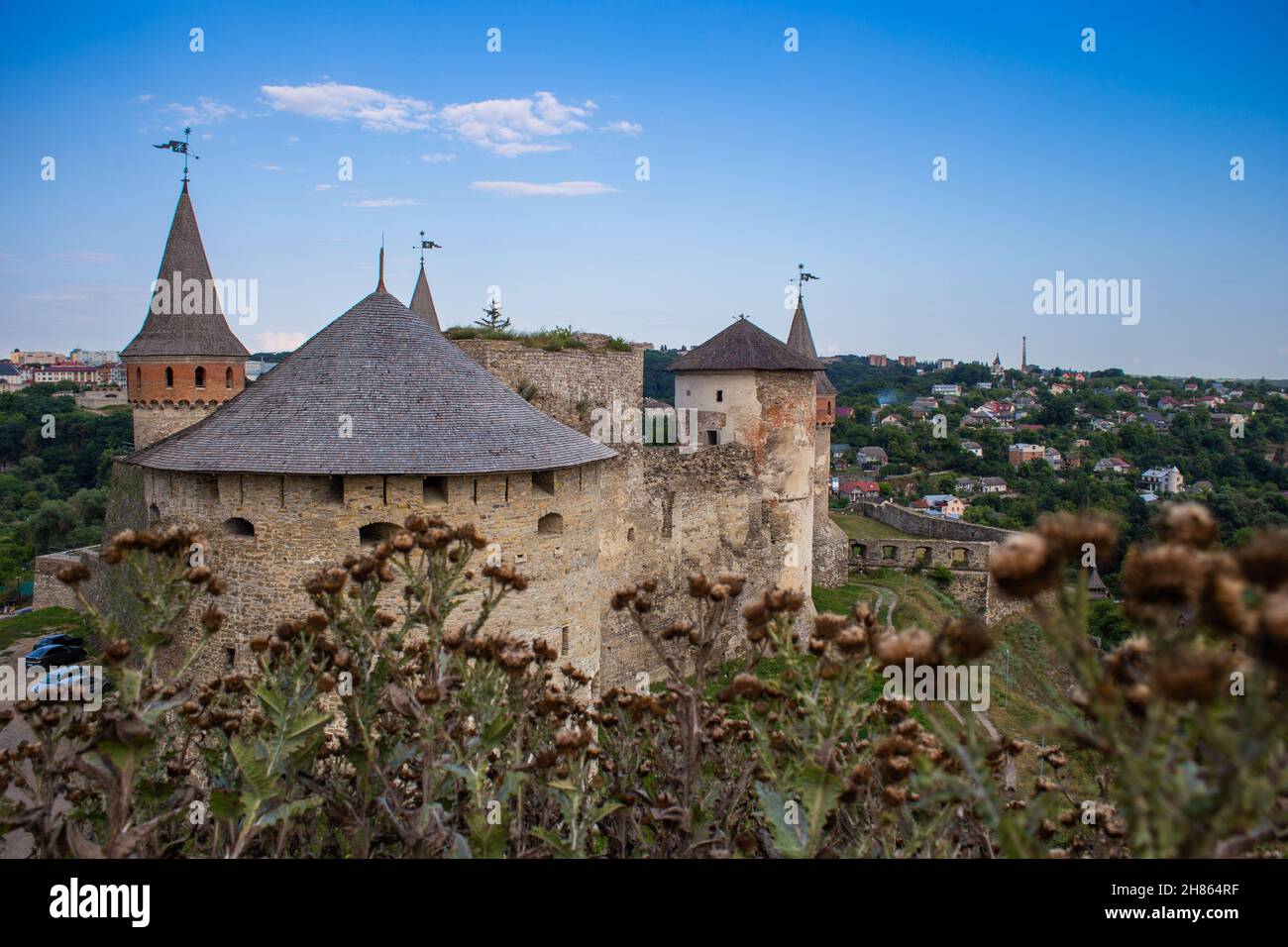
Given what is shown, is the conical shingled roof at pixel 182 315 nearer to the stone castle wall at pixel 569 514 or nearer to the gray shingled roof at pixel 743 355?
the stone castle wall at pixel 569 514

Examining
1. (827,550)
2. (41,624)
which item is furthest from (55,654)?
(827,550)

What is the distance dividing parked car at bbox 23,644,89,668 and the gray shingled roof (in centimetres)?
1742

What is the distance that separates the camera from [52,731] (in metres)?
7.31

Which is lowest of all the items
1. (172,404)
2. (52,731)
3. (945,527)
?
(945,527)

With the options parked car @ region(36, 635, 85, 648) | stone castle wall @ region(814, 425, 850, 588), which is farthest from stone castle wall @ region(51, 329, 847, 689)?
stone castle wall @ region(814, 425, 850, 588)

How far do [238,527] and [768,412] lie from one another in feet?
44.9

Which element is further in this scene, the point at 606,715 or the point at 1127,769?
the point at 606,715

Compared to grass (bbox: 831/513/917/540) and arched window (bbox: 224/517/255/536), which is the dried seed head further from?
grass (bbox: 831/513/917/540)

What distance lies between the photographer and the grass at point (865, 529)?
40.1 meters

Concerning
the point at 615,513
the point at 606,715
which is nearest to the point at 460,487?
the point at 606,715

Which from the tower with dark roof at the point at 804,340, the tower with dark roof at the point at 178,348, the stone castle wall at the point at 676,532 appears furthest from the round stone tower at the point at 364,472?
the tower with dark roof at the point at 804,340
